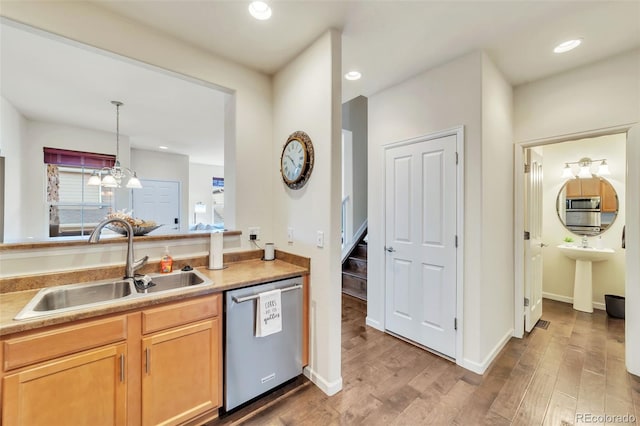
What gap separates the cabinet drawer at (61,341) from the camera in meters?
1.12

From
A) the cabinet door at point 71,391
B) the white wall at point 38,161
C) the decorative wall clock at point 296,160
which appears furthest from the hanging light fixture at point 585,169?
the white wall at point 38,161

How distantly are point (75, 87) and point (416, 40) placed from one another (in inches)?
145

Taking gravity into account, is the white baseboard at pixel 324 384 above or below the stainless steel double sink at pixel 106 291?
below

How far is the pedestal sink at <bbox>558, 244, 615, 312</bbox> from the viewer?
3322mm

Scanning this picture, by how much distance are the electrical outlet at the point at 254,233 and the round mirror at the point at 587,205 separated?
169 inches

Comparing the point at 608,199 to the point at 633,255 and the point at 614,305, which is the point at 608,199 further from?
the point at 633,255

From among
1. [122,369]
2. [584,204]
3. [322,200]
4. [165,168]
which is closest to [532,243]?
[584,204]

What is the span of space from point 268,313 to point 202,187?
779 centimetres

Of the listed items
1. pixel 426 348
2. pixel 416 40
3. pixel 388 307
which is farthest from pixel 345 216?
pixel 416 40

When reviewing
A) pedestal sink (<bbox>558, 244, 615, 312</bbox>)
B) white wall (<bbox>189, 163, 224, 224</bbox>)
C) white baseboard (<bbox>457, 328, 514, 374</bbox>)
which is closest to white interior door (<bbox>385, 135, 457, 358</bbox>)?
white baseboard (<bbox>457, 328, 514, 374</bbox>)

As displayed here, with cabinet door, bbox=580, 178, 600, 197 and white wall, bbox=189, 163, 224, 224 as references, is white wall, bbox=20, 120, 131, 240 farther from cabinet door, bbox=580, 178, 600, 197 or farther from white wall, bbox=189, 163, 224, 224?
cabinet door, bbox=580, 178, 600, 197

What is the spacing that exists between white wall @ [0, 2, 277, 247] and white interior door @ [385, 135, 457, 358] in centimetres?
131

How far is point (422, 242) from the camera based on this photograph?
258 centimetres

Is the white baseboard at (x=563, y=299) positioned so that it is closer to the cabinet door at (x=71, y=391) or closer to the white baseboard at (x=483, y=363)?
the white baseboard at (x=483, y=363)
